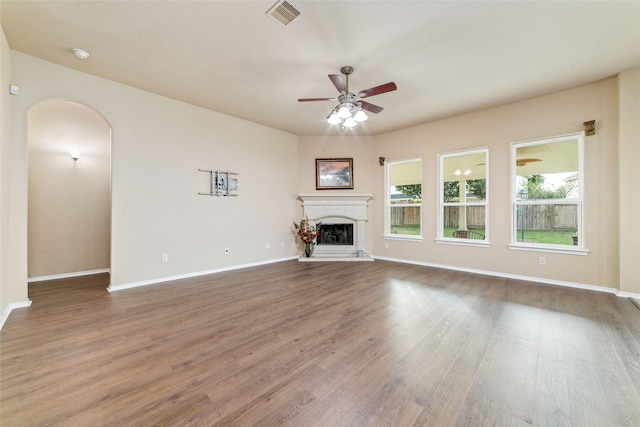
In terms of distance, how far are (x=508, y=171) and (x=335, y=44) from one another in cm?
369

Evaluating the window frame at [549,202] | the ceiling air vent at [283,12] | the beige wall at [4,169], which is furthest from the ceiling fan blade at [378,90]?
the beige wall at [4,169]

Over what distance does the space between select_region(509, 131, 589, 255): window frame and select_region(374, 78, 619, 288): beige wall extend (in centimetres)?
6

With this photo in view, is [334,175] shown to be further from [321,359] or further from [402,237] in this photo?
[321,359]

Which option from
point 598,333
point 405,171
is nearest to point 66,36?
point 405,171

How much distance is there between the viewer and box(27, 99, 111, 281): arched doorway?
13.2 feet

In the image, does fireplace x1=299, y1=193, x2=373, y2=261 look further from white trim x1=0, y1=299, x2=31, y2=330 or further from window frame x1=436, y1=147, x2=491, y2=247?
white trim x1=0, y1=299, x2=31, y2=330

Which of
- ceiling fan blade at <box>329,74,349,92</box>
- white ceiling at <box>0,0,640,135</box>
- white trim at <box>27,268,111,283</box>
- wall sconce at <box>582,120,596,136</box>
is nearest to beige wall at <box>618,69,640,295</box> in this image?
wall sconce at <box>582,120,596,136</box>

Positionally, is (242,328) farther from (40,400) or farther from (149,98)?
(149,98)

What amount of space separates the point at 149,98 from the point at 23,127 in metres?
1.52

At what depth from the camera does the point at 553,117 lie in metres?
3.88

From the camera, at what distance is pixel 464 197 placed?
191 inches

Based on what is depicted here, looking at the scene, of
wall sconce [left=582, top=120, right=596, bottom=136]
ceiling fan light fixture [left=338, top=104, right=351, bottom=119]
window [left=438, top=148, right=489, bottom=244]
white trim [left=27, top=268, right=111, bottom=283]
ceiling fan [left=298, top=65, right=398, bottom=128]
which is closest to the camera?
ceiling fan [left=298, top=65, right=398, bottom=128]

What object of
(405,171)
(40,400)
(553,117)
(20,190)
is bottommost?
(40,400)

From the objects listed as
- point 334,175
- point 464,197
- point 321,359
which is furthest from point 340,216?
point 321,359
